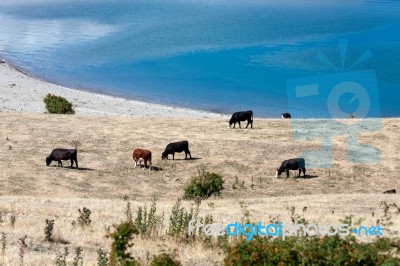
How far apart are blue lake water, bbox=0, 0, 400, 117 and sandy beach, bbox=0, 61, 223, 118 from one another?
169 inches

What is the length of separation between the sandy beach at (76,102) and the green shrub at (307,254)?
4502 cm

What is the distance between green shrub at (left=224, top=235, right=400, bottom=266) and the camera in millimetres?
8875

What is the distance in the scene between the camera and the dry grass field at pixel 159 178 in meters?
15.2

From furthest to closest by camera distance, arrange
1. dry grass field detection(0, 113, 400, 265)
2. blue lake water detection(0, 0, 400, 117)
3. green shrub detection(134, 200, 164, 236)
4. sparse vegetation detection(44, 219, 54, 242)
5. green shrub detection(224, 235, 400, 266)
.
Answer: blue lake water detection(0, 0, 400, 117) < dry grass field detection(0, 113, 400, 265) < green shrub detection(134, 200, 164, 236) < sparse vegetation detection(44, 219, 54, 242) < green shrub detection(224, 235, 400, 266)

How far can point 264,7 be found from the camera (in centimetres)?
14050

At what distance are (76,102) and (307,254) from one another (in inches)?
2090

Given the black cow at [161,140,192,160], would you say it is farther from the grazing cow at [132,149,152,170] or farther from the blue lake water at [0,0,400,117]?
the blue lake water at [0,0,400,117]

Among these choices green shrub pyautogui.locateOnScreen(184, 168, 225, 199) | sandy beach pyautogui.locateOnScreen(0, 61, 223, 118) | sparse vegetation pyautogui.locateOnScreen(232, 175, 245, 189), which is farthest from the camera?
sandy beach pyautogui.locateOnScreen(0, 61, 223, 118)

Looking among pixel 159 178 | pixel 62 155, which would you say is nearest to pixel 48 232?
pixel 159 178

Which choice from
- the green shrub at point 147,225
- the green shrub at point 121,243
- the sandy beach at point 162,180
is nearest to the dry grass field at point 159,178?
the sandy beach at point 162,180

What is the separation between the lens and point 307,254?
8.94 m

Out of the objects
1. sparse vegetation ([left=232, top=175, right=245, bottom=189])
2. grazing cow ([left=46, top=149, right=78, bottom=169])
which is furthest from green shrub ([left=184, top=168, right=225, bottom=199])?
A: grazing cow ([left=46, top=149, right=78, bottom=169])

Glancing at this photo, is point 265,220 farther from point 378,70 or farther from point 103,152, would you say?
point 378,70

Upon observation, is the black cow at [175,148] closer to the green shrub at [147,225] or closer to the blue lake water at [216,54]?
the green shrub at [147,225]
